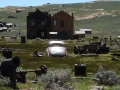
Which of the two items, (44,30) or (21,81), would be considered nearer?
(21,81)

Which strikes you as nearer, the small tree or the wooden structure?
the small tree

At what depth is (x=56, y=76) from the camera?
61.5ft

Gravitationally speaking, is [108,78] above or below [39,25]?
above

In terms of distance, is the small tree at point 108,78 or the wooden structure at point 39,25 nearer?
the small tree at point 108,78

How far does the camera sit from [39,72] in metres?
22.8

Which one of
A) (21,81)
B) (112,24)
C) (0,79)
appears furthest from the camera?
(112,24)

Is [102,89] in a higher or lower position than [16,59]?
lower

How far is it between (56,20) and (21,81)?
74.3 metres

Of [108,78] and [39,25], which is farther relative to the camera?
[39,25]

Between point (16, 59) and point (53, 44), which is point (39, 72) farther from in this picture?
point (53, 44)

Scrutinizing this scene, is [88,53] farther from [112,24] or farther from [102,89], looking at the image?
[112,24]

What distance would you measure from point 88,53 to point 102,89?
107 feet

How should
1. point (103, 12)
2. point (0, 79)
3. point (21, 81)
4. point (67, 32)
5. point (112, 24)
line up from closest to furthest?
point (0, 79), point (21, 81), point (67, 32), point (112, 24), point (103, 12)

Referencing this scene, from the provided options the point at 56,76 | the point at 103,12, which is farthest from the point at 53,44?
the point at 103,12
